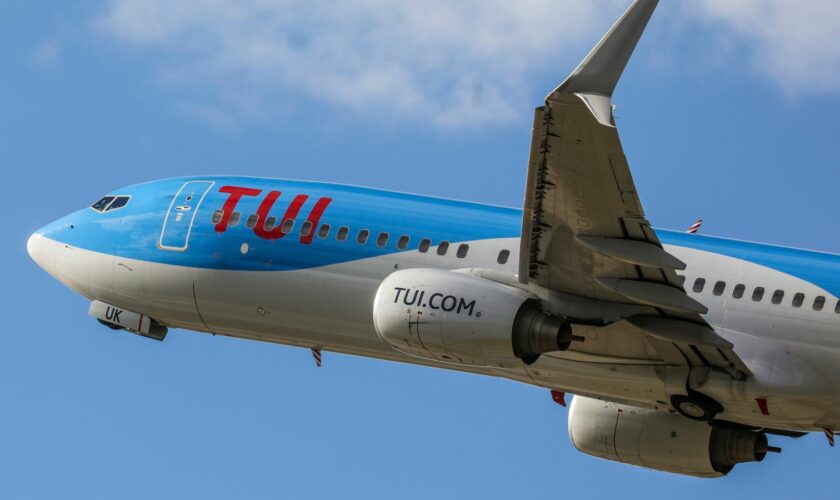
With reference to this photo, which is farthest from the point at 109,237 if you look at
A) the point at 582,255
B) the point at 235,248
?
the point at 582,255

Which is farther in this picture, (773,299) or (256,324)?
(256,324)

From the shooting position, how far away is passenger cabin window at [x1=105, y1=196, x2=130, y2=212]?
34.6 metres

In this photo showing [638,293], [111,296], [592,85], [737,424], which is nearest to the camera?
[592,85]

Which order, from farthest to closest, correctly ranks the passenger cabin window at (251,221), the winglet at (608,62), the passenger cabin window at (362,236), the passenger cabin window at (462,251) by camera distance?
the passenger cabin window at (251,221)
the passenger cabin window at (362,236)
the passenger cabin window at (462,251)
the winglet at (608,62)

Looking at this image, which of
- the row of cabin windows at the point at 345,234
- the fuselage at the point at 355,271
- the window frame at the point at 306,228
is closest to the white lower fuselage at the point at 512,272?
the fuselage at the point at 355,271

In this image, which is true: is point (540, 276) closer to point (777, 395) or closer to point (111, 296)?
point (777, 395)

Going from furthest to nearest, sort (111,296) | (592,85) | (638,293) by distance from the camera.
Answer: (111,296)
(638,293)
(592,85)

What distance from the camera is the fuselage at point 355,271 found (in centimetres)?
2827

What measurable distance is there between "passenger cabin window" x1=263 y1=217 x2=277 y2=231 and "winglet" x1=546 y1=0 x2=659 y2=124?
10.5 m

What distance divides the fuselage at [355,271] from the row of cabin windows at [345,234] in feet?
0.08

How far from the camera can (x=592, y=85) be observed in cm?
2288

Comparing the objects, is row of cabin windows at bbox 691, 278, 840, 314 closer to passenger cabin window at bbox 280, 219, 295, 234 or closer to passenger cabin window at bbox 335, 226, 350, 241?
passenger cabin window at bbox 335, 226, 350, 241

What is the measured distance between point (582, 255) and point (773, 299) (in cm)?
389

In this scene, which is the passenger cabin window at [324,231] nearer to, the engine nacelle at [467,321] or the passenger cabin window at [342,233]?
the passenger cabin window at [342,233]
